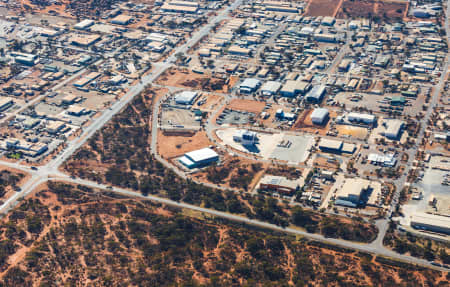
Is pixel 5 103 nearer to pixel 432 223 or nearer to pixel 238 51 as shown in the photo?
pixel 238 51

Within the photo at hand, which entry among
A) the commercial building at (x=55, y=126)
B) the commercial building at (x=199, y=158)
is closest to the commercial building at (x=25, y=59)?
the commercial building at (x=55, y=126)

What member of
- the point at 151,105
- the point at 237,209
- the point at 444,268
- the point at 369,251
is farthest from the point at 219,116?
the point at 444,268

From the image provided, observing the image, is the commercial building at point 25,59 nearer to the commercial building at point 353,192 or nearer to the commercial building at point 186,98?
the commercial building at point 186,98

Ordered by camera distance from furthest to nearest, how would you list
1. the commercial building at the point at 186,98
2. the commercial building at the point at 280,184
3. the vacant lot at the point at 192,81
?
the vacant lot at the point at 192,81
the commercial building at the point at 186,98
the commercial building at the point at 280,184

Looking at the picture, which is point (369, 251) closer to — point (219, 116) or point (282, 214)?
point (282, 214)

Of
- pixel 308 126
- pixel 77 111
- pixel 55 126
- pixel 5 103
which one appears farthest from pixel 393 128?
pixel 5 103

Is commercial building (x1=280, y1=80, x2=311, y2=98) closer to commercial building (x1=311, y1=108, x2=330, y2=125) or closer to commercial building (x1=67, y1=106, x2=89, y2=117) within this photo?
commercial building (x1=311, y1=108, x2=330, y2=125)

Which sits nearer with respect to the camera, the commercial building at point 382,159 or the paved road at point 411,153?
the paved road at point 411,153

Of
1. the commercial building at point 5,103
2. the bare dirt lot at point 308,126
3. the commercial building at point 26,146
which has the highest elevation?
the bare dirt lot at point 308,126

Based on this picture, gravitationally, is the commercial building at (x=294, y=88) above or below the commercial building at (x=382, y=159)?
above
